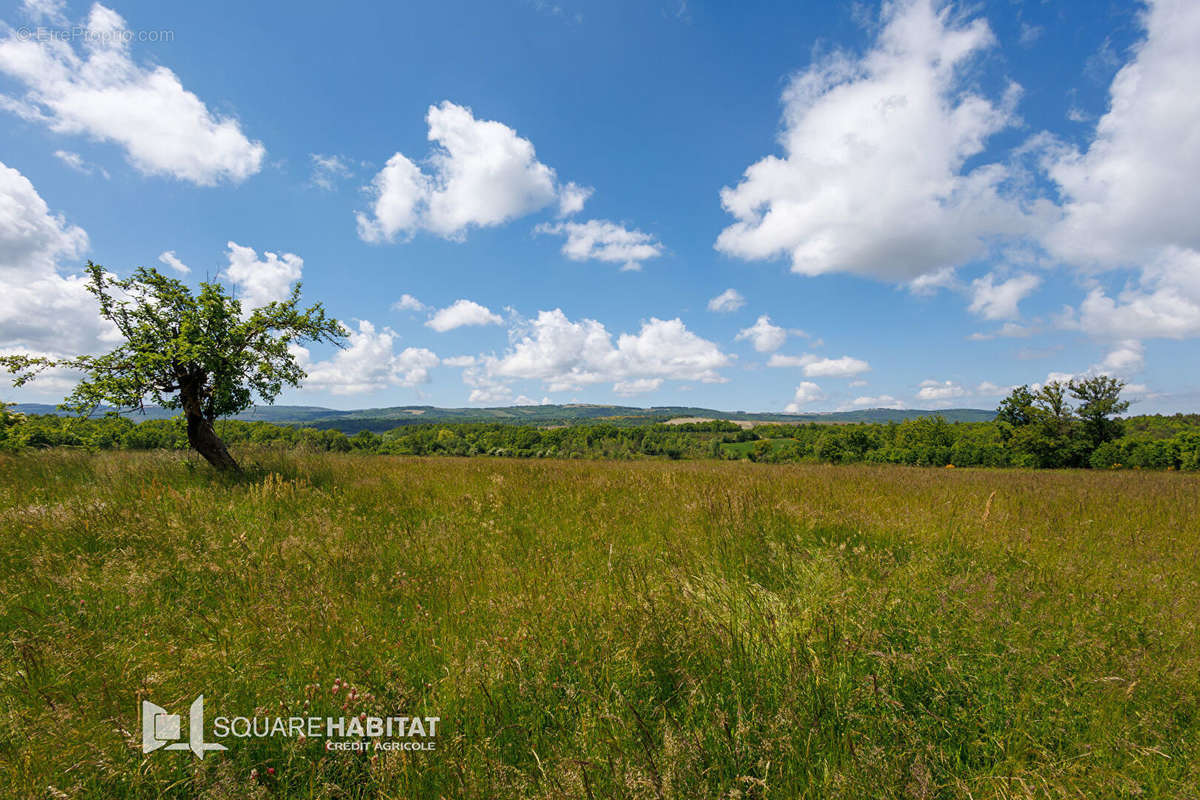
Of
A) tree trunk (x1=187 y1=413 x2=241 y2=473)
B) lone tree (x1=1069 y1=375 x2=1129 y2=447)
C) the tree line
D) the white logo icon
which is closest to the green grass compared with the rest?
the white logo icon

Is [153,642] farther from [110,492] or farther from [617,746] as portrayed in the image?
[110,492]

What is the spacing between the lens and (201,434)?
6410mm

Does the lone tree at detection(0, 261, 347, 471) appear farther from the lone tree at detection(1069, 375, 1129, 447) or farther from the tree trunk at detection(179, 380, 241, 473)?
the lone tree at detection(1069, 375, 1129, 447)

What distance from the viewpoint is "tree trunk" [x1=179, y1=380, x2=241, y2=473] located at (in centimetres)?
620

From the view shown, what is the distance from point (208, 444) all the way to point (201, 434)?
0.60 feet

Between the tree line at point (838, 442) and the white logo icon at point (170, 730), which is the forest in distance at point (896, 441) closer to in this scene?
the tree line at point (838, 442)

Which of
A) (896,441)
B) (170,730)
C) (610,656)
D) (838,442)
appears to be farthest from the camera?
(838,442)

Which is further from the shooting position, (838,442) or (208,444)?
(838,442)

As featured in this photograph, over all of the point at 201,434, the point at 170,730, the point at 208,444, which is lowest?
the point at 170,730

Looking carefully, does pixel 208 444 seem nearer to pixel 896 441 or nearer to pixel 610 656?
pixel 610 656

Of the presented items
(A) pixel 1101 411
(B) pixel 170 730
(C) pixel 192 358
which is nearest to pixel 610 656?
(B) pixel 170 730

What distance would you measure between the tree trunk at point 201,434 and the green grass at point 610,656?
2.29 metres

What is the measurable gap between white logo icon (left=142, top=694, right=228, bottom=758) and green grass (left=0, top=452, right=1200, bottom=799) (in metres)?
0.05

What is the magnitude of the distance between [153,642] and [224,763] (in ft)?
3.85
